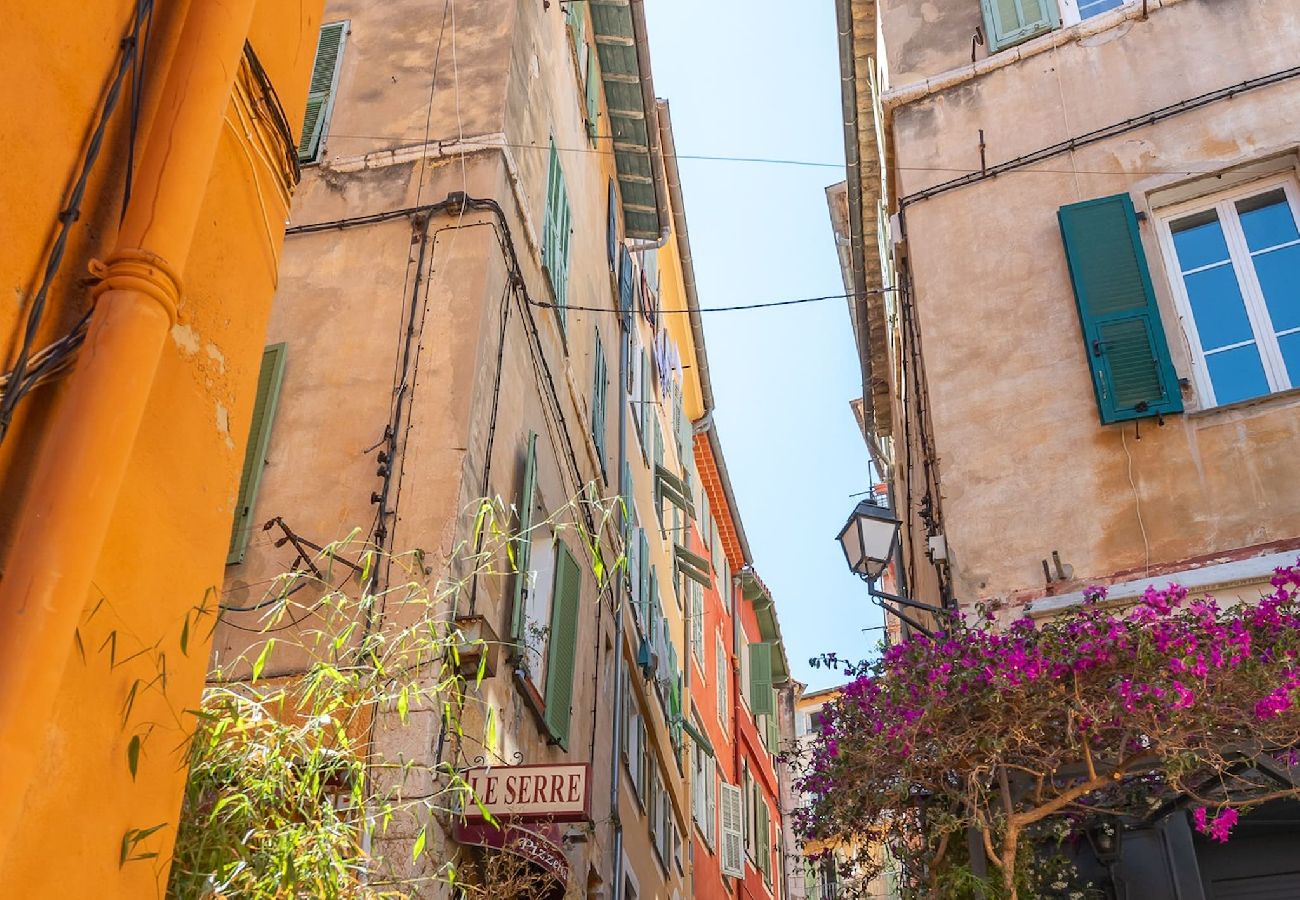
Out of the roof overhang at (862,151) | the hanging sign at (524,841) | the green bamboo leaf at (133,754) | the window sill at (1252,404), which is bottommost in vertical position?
the green bamboo leaf at (133,754)

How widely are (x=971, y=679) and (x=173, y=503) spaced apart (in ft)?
13.8

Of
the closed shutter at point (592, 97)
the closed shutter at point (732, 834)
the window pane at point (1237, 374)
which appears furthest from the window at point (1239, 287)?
the closed shutter at point (732, 834)

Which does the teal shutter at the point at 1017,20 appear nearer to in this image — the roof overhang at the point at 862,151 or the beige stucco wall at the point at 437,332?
the roof overhang at the point at 862,151

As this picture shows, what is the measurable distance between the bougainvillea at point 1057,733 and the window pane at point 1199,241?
10.3 feet

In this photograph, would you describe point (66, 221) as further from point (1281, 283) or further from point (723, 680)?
point (723, 680)

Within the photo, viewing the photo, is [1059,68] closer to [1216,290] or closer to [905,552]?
[1216,290]

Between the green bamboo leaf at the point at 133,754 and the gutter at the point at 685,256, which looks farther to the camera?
the gutter at the point at 685,256

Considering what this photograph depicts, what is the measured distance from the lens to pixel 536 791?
669cm

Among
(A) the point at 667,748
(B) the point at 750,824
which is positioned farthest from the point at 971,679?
(B) the point at 750,824

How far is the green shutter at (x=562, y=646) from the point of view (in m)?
9.16

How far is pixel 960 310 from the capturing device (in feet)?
30.8

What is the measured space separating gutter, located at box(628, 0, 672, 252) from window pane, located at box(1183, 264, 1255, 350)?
25.4ft

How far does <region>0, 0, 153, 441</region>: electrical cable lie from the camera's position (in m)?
2.89

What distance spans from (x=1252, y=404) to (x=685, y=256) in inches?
560
